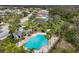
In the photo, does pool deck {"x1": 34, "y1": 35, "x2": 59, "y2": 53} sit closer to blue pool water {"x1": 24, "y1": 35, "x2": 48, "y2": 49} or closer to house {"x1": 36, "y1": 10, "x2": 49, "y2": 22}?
blue pool water {"x1": 24, "y1": 35, "x2": 48, "y2": 49}

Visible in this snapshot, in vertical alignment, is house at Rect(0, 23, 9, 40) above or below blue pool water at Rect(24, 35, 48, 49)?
above

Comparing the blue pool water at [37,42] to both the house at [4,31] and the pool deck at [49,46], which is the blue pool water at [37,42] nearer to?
the pool deck at [49,46]

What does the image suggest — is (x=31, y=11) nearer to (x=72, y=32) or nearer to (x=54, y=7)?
(x=54, y=7)

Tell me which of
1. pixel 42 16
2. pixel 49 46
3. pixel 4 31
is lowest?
pixel 49 46

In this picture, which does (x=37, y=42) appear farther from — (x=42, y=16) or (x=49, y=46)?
(x=42, y=16)

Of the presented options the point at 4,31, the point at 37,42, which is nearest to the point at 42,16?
Answer: the point at 37,42

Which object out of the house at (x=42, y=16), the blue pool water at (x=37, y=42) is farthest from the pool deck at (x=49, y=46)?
the house at (x=42, y=16)

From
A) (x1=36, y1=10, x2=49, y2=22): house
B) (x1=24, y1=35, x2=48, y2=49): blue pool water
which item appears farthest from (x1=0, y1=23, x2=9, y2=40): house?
(x1=36, y1=10, x2=49, y2=22): house

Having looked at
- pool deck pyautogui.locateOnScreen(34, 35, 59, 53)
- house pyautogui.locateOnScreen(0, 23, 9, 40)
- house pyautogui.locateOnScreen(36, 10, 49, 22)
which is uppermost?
house pyautogui.locateOnScreen(36, 10, 49, 22)

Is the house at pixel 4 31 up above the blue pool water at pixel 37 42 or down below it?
above

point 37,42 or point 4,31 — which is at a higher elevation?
point 4,31
